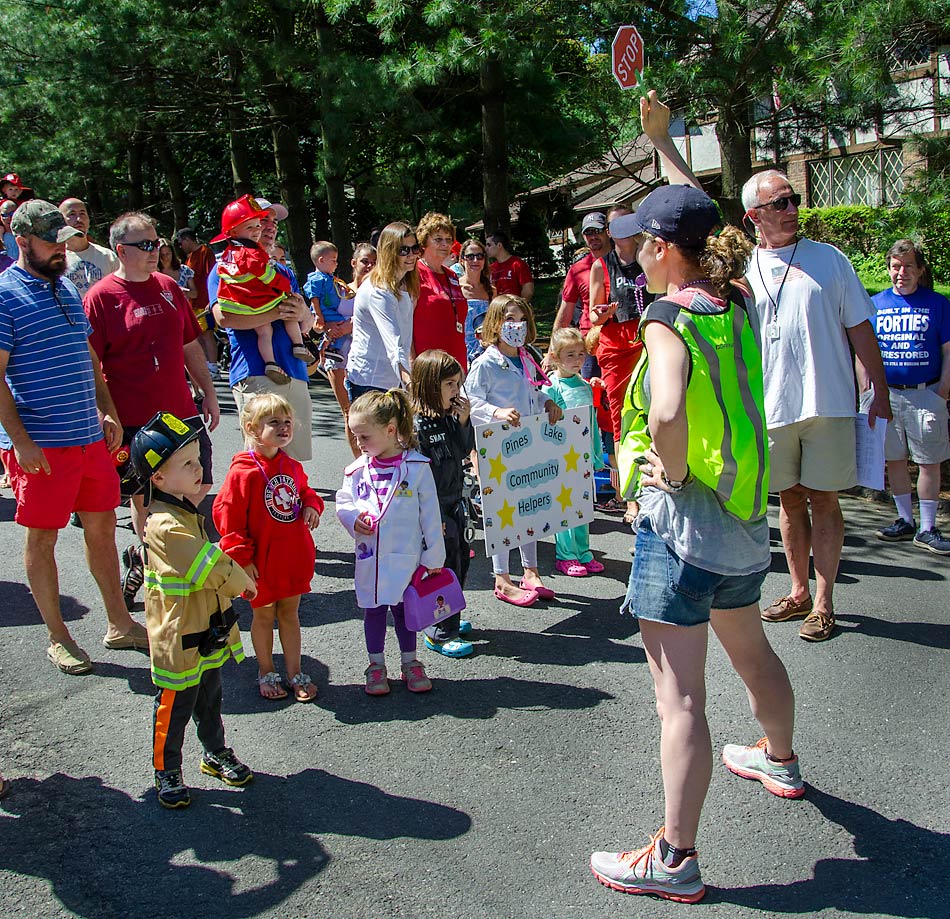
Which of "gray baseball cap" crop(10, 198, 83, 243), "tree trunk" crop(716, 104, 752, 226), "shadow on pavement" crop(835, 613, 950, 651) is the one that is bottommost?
"shadow on pavement" crop(835, 613, 950, 651)

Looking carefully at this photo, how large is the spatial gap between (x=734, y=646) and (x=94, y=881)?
2.17 metres

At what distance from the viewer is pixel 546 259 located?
2978cm

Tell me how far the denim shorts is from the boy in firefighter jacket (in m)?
1.45

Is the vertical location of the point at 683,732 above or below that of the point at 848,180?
below

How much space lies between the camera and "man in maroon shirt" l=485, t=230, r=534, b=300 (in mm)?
10328

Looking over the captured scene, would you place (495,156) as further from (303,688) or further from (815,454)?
(303,688)

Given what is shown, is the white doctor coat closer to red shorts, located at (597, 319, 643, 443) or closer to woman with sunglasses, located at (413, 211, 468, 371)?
woman with sunglasses, located at (413, 211, 468, 371)

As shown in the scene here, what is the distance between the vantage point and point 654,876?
124 inches

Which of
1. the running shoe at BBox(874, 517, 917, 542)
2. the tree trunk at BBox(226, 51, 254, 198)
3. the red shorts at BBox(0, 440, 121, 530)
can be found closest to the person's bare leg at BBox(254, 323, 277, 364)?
the red shorts at BBox(0, 440, 121, 530)

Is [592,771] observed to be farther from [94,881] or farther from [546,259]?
[546,259]

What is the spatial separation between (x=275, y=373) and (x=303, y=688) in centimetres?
218

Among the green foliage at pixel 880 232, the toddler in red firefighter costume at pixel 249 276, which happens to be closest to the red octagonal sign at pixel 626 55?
the green foliage at pixel 880 232

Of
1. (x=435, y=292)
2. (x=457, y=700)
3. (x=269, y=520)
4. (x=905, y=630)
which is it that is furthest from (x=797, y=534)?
(x=435, y=292)

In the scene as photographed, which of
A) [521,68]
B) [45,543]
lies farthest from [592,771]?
[521,68]
